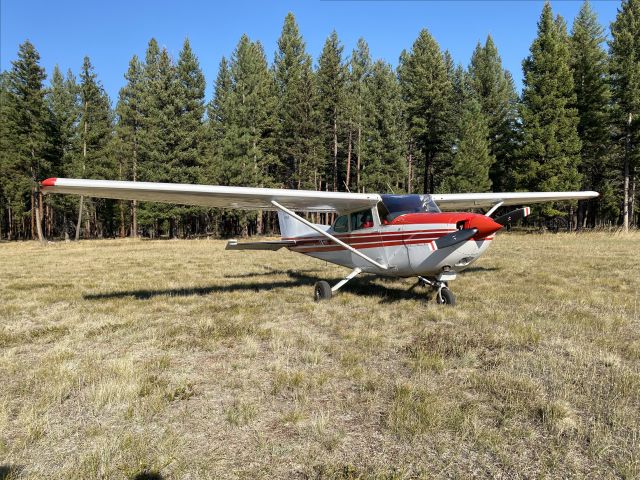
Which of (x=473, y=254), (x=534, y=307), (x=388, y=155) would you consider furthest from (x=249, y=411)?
(x=388, y=155)

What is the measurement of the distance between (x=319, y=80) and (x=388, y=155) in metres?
12.0

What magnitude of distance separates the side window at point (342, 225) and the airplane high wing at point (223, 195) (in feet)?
0.73

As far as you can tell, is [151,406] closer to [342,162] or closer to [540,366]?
[540,366]

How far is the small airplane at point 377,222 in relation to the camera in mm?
6539

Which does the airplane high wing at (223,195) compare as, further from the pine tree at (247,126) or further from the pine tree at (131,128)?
the pine tree at (131,128)

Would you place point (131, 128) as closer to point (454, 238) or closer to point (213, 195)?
point (213, 195)

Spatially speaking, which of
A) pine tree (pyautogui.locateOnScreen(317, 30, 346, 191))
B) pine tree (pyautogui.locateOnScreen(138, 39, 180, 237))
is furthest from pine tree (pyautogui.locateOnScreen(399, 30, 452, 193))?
pine tree (pyautogui.locateOnScreen(138, 39, 180, 237))

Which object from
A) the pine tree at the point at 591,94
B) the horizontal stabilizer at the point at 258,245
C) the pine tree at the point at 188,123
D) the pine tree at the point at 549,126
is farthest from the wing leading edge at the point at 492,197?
the pine tree at the point at 188,123

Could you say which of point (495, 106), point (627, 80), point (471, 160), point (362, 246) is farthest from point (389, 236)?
point (495, 106)

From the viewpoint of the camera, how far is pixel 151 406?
135 inches

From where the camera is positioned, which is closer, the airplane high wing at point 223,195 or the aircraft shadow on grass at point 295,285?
the airplane high wing at point 223,195

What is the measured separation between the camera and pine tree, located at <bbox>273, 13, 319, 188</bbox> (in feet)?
118

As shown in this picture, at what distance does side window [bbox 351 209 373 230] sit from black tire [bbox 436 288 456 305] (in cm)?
208

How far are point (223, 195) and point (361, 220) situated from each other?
10.4 ft
